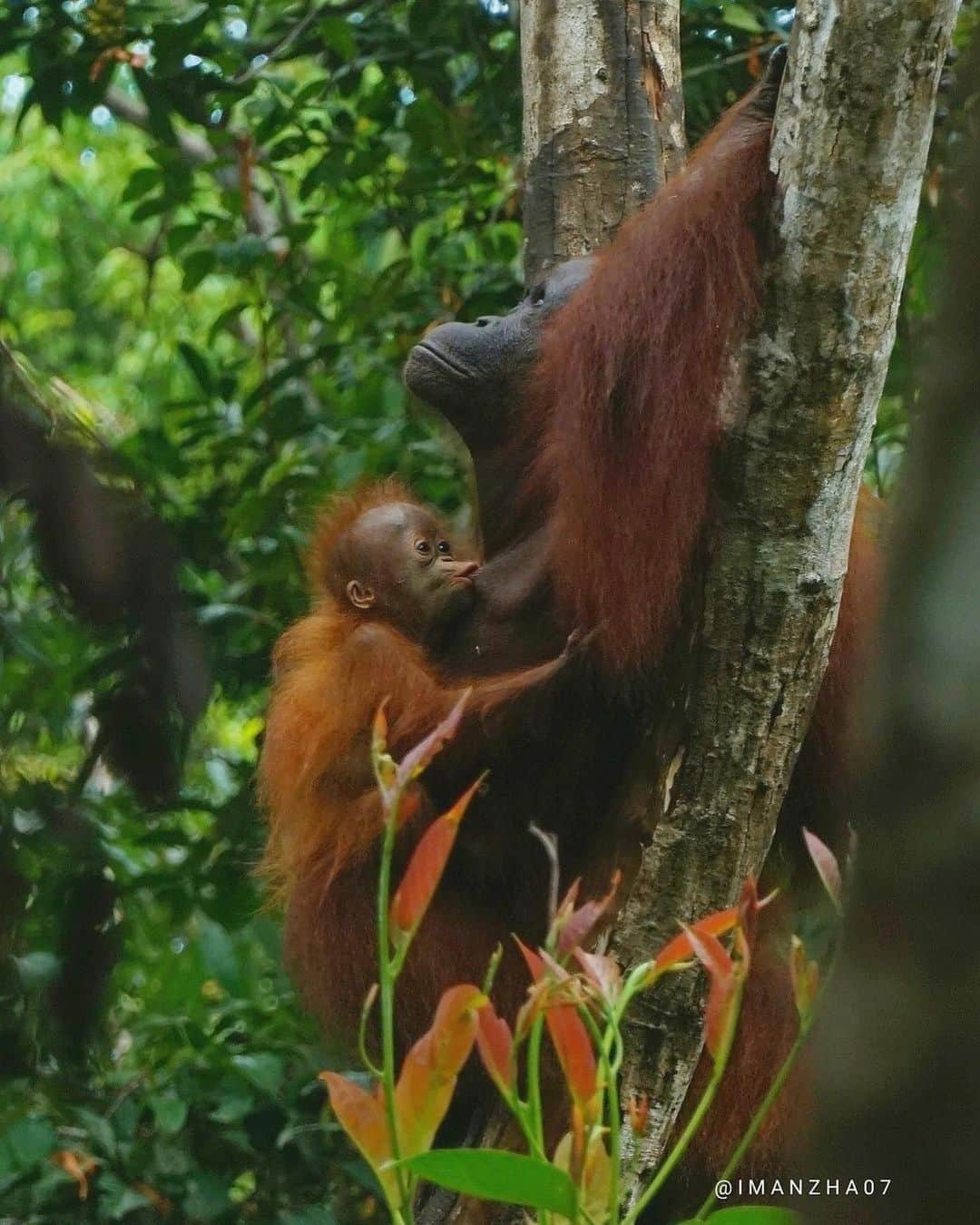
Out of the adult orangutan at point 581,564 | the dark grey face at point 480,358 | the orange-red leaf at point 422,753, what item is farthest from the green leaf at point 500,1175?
the dark grey face at point 480,358

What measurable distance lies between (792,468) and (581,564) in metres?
0.59

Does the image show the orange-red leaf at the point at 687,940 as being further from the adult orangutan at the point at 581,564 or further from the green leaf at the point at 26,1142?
the green leaf at the point at 26,1142

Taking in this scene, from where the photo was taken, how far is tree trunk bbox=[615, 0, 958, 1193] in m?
2.40

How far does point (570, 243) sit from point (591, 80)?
0.39 metres

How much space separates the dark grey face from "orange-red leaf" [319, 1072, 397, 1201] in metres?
2.37

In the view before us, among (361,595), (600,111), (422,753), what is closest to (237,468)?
(361,595)

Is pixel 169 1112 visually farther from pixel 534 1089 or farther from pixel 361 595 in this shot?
pixel 534 1089

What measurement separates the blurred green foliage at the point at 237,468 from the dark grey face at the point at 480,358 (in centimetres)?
70

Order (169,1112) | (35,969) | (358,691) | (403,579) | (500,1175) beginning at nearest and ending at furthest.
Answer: (500,1175), (35,969), (358,691), (169,1112), (403,579)

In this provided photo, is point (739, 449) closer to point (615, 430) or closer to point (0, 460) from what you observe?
point (615, 430)

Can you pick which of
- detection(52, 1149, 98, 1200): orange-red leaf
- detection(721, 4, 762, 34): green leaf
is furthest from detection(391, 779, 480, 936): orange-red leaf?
detection(721, 4, 762, 34): green leaf

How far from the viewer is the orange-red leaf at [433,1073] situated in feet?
5.58

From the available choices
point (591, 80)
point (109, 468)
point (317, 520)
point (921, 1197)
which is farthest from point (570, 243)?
point (921, 1197)

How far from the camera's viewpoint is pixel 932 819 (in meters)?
0.75
